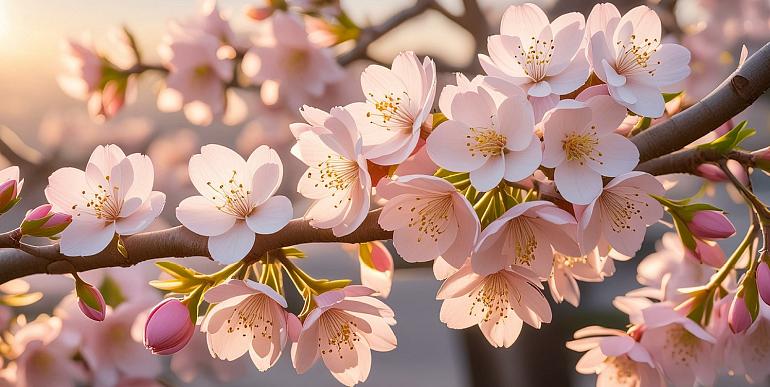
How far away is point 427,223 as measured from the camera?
0.69 metres

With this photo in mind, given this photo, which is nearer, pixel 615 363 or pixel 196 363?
pixel 615 363

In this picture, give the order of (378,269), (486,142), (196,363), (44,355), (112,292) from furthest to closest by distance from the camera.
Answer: (196,363) → (112,292) → (44,355) → (378,269) → (486,142)

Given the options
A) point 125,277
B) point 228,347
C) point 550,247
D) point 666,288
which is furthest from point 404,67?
point 125,277

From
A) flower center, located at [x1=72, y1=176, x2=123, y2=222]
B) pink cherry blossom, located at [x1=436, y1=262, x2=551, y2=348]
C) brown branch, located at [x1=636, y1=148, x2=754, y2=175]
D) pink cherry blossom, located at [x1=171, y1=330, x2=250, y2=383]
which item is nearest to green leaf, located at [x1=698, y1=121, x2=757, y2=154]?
brown branch, located at [x1=636, y1=148, x2=754, y2=175]

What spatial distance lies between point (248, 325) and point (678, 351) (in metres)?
0.51

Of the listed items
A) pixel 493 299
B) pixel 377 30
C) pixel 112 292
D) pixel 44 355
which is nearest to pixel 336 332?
pixel 493 299

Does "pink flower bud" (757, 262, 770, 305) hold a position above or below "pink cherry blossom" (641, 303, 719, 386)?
above

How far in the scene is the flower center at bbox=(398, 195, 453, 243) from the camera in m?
0.68

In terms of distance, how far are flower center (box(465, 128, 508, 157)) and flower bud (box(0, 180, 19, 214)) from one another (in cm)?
39

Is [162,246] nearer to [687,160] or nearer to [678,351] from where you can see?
[687,160]

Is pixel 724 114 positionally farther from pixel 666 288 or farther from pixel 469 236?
pixel 666 288

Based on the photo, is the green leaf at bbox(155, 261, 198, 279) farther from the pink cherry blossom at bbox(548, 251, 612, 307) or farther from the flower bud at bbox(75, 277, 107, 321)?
the pink cherry blossom at bbox(548, 251, 612, 307)

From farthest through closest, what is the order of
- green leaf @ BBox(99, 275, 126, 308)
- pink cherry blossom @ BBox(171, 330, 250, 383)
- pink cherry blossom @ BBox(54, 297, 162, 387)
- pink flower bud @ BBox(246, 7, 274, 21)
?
pink flower bud @ BBox(246, 7, 274, 21) → pink cherry blossom @ BBox(171, 330, 250, 383) → green leaf @ BBox(99, 275, 126, 308) → pink cherry blossom @ BBox(54, 297, 162, 387)

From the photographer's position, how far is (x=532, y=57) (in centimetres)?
72
